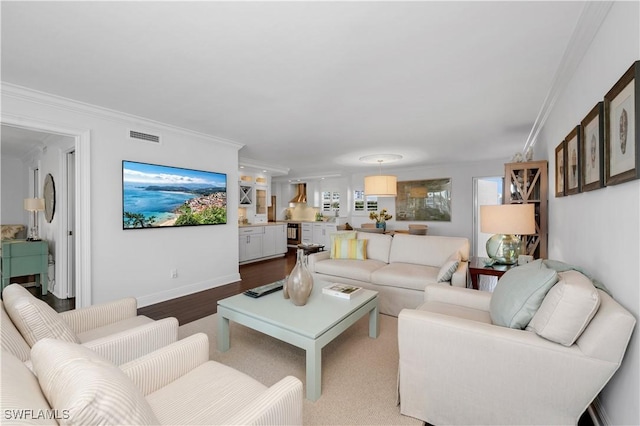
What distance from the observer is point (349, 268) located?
12.2 feet

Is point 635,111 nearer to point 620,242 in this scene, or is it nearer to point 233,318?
point 620,242

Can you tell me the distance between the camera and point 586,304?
48.8 inches

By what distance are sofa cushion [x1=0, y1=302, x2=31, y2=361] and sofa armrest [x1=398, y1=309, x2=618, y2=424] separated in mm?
1738

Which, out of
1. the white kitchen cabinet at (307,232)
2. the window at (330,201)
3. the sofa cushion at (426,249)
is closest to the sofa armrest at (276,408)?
the sofa cushion at (426,249)

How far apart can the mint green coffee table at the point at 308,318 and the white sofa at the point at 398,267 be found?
27.1 inches

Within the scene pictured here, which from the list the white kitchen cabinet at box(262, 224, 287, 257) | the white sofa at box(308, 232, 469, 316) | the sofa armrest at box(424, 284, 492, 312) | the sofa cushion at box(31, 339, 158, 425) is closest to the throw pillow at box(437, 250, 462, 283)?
the white sofa at box(308, 232, 469, 316)

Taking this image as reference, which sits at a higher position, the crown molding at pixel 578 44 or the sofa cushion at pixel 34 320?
the crown molding at pixel 578 44

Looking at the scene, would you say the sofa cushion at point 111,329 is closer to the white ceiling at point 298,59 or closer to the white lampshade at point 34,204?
the white ceiling at point 298,59

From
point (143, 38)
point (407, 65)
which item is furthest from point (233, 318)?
point (407, 65)

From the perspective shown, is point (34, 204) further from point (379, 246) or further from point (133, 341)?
point (379, 246)

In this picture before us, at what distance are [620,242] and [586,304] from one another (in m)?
0.42

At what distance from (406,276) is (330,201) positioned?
606cm

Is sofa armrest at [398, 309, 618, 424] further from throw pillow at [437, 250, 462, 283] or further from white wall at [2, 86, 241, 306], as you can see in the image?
white wall at [2, 86, 241, 306]

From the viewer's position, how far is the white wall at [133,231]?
2.97 meters
